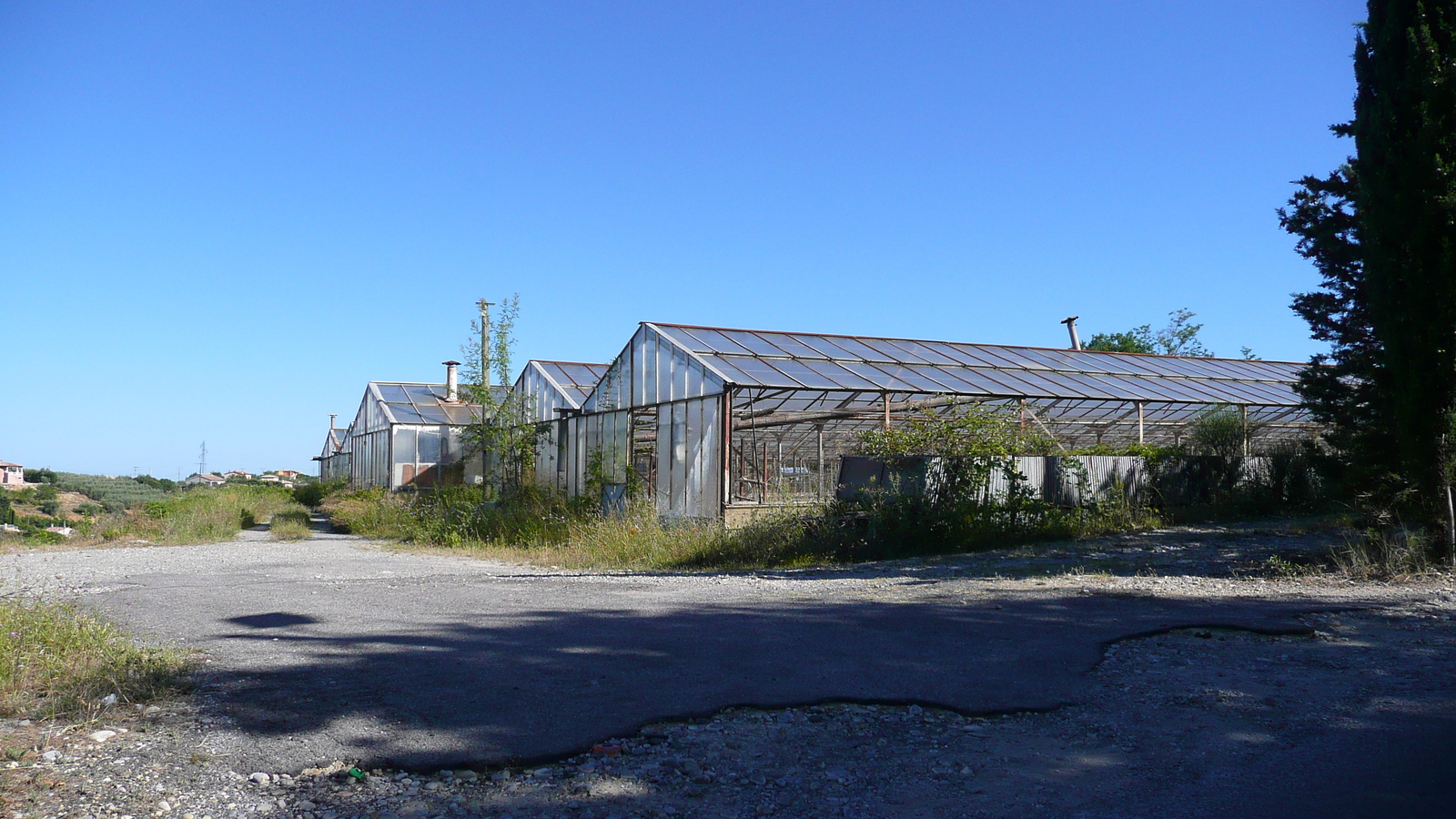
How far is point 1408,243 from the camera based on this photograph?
30.5ft

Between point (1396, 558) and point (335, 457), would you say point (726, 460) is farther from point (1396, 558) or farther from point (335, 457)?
point (335, 457)

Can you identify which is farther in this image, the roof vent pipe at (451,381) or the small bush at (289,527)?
the roof vent pipe at (451,381)

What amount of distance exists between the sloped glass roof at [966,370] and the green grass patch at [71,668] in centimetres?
1137

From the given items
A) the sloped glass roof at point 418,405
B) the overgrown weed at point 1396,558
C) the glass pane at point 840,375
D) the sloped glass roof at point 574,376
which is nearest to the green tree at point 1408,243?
the overgrown weed at point 1396,558

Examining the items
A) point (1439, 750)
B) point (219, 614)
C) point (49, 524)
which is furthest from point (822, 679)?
point (49, 524)

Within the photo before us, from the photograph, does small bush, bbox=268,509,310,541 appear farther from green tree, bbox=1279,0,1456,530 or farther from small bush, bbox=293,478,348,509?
green tree, bbox=1279,0,1456,530

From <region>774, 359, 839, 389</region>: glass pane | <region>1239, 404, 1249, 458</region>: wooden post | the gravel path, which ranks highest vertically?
<region>774, 359, 839, 389</region>: glass pane

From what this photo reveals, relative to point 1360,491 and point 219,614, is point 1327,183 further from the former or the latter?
point 219,614

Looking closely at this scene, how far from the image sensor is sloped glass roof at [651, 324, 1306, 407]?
1812cm

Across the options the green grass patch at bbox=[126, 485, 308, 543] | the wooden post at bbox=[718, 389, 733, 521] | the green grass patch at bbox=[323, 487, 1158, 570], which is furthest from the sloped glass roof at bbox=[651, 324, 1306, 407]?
the green grass patch at bbox=[126, 485, 308, 543]

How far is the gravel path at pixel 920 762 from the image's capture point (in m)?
3.69

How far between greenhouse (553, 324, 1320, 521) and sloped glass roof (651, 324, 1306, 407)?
0.19 feet

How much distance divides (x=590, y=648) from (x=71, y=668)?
120 inches

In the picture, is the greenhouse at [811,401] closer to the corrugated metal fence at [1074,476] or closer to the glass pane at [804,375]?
the glass pane at [804,375]
